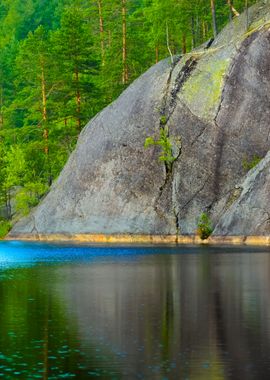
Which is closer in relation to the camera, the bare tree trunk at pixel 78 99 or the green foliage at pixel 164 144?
the green foliage at pixel 164 144

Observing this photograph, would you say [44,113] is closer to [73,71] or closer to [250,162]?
[73,71]

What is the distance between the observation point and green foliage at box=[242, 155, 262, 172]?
2822 inches

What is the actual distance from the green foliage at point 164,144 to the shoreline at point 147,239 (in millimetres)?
7245

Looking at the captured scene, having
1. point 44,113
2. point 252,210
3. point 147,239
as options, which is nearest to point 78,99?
point 44,113

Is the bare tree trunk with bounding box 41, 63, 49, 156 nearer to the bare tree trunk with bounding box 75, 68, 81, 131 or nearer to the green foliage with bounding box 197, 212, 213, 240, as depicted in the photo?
the bare tree trunk with bounding box 75, 68, 81, 131

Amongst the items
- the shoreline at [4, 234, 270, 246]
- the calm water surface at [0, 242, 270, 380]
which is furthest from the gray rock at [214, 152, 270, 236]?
the calm water surface at [0, 242, 270, 380]

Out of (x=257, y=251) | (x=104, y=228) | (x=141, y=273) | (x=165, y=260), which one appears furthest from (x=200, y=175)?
(x=141, y=273)

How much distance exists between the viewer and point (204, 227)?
229 feet

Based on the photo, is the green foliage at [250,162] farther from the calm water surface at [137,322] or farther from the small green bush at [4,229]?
the small green bush at [4,229]

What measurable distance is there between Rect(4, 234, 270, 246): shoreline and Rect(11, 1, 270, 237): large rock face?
1.84ft

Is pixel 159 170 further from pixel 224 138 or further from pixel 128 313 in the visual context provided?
pixel 128 313

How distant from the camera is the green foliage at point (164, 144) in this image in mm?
75125

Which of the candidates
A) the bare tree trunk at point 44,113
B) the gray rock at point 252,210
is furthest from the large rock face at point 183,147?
the bare tree trunk at point 44,113

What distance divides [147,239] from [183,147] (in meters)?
9.07
